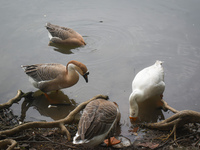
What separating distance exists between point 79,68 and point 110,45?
104 inches

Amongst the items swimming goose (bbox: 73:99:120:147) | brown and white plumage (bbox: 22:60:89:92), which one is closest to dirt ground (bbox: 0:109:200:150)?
swimming goose (bbox: 73:99:120:147)

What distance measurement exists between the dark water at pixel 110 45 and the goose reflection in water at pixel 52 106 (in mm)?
36

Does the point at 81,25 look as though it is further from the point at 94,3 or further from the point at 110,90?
the point at 110,90

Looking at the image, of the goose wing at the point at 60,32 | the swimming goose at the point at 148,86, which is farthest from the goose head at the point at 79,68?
the goose wing at the point at 60,32

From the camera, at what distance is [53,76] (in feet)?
20.0

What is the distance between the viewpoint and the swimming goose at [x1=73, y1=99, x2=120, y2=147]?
385cm

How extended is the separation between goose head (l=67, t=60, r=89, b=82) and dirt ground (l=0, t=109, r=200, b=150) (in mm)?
1548

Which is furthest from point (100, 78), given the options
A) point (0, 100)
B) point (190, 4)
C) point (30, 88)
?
point (190, 4)

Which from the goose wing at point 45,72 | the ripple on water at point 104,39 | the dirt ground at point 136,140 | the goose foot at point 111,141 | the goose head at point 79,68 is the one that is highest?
the ripple on water at point 104,39

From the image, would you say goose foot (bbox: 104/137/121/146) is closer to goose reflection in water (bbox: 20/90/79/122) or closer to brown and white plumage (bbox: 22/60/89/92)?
goose reflection in water (bbox: 20/90/79/122)

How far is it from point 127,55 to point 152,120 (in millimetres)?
2883

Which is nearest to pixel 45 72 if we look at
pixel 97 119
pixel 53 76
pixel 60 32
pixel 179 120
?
pixel 53 76

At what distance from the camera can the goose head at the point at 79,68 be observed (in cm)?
588

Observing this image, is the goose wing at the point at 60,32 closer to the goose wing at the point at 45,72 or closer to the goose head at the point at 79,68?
the goose wing at the point at 45,72
